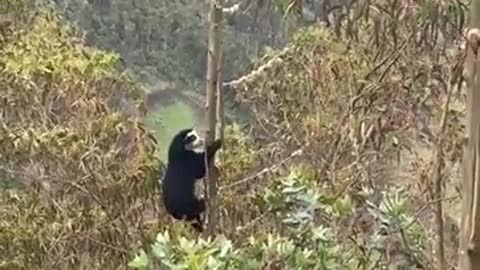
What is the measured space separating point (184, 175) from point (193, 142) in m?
0.11

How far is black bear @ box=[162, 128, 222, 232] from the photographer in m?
3.04

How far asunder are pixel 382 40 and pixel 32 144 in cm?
124

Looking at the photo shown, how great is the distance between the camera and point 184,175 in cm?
312

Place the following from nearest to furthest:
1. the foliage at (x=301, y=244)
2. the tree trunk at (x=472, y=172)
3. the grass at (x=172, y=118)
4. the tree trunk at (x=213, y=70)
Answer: the tree trunk at (x=472, y=172) → the foliage at (x=301, y=244) → the tree trunk at (x=213, y=70) → the grass at (x=172, y=118)

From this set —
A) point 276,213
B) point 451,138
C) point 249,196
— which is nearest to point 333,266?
point 276,213

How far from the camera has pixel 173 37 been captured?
582cm

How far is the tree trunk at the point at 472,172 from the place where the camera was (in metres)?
0.76

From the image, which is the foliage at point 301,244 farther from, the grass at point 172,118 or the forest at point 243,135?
the grass at point 172,118

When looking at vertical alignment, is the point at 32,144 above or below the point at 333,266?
below

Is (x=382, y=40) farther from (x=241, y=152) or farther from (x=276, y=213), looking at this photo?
(x=241, y=152)

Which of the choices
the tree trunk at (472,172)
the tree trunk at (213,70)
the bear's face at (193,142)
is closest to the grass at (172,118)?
the bear's face at (193,142)

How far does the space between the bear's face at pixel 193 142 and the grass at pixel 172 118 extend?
1.20 metres

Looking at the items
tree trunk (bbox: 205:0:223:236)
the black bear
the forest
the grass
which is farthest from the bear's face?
the grass

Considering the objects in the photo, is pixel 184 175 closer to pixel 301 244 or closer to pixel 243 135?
pixel 243 135
